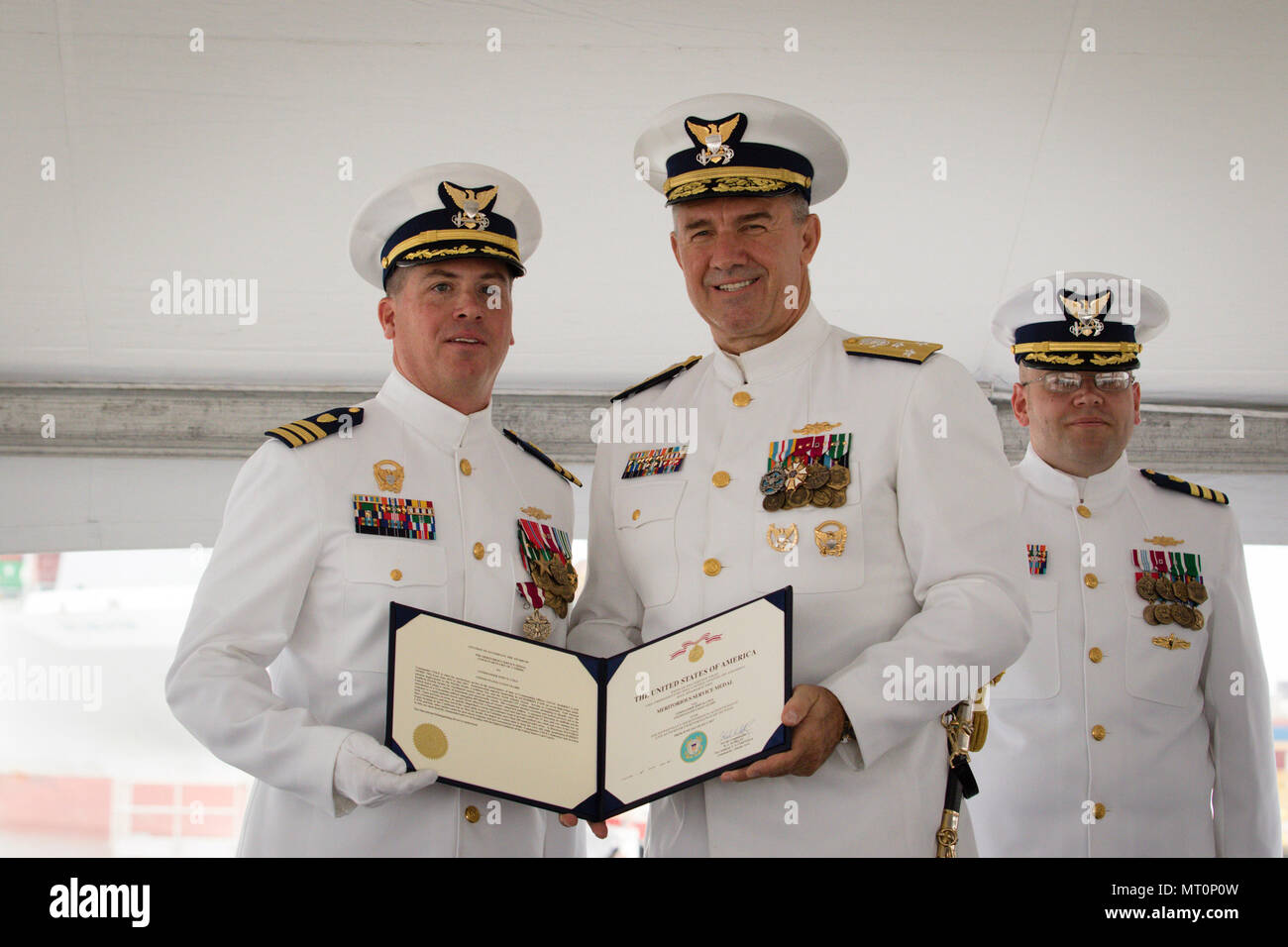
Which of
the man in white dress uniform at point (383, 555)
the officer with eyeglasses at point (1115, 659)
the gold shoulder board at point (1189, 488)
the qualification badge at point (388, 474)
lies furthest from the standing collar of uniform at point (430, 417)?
the gold shoulder board at point (1189, 488)

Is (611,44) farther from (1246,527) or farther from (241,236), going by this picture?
(1246,527)

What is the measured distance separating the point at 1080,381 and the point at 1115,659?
2.53ft

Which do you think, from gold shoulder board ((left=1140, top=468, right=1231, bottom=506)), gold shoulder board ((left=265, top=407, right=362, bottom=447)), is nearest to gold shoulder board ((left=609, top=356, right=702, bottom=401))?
gold shoulder board ((left=265, top=407, right=362, bottom=447))

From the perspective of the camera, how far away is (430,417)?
274 cm

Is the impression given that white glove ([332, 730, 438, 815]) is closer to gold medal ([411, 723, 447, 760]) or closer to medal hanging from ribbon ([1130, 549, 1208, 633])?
gold medal ([411, 723, 447, 760])

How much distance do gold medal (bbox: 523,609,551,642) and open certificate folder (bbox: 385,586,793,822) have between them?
25 centimetres

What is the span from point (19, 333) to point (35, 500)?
0.59 m

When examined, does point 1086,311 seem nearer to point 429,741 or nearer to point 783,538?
point 783,538

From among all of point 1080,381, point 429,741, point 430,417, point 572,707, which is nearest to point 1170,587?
point 1080,381

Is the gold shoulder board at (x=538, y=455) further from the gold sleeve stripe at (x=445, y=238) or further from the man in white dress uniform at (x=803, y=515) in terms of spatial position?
the gold sleeve stripe at (x=445, y=238)

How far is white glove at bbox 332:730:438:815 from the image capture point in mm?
2178
